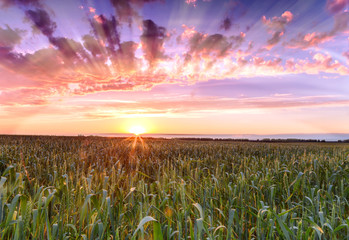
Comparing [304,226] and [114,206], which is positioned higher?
[114,206]

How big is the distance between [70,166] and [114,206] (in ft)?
16.2

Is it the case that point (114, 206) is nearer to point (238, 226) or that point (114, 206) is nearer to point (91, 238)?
point (91, 238)

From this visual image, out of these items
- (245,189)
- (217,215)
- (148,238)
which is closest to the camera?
(148,238)

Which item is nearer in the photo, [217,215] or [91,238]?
[91,238]

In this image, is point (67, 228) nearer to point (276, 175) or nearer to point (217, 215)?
point (217, 215)

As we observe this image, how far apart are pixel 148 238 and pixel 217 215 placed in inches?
69.6

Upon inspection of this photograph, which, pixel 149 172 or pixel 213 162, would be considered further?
pixel 213 162

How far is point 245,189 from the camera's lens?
5.09 metres

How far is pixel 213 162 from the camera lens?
9969 millimetres

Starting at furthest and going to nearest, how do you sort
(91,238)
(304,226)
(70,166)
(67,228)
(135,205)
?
1. (70,166)
2. (135,205)
3. (304,226)
4. (67,228)
5. (91,238)

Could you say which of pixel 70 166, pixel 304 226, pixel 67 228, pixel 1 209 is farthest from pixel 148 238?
pixel 70 166

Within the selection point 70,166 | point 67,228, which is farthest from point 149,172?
point 67,228

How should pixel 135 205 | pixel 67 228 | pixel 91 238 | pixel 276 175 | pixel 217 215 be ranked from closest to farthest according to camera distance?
pixel 91 238, pixel 67 228, pixel 135 205, pixel 217 215, pixel 276 175

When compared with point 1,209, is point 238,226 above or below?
below
